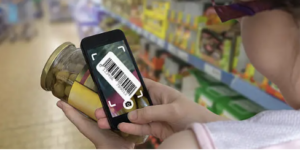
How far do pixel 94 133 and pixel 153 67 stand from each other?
3.90 feet

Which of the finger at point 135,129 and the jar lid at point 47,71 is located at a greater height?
the jar lid at point 47,71

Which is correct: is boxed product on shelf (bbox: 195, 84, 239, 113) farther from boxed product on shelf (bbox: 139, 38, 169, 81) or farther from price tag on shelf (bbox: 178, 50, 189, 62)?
boxed product on shelf (bbox: 139, 38, 169, 81)

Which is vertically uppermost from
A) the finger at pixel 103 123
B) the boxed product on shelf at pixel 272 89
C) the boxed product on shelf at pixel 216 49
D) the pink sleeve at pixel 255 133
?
the pink sleeve at pixel 255 133

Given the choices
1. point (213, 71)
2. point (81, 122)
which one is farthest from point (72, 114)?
point (213, 71)

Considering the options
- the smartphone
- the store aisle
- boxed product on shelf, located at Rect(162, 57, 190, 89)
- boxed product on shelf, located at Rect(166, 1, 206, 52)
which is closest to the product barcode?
the smartphone

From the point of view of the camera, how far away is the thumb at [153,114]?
415 mm

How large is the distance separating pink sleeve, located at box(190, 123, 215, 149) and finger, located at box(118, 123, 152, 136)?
14 centimetres

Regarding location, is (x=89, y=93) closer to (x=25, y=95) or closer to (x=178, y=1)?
(x=25, y=95)

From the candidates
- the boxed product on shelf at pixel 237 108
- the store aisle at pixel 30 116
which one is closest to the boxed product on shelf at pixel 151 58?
the boxed product on shelf at pixel 237 108

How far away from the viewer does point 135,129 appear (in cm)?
42

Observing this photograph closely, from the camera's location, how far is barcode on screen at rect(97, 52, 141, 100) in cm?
40

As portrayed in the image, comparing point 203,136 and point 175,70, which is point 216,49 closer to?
point 175,70

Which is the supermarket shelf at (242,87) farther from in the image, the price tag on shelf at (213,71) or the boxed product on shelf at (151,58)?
the boxed product on shelf at (151,58)

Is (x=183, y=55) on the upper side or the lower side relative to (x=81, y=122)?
lower
